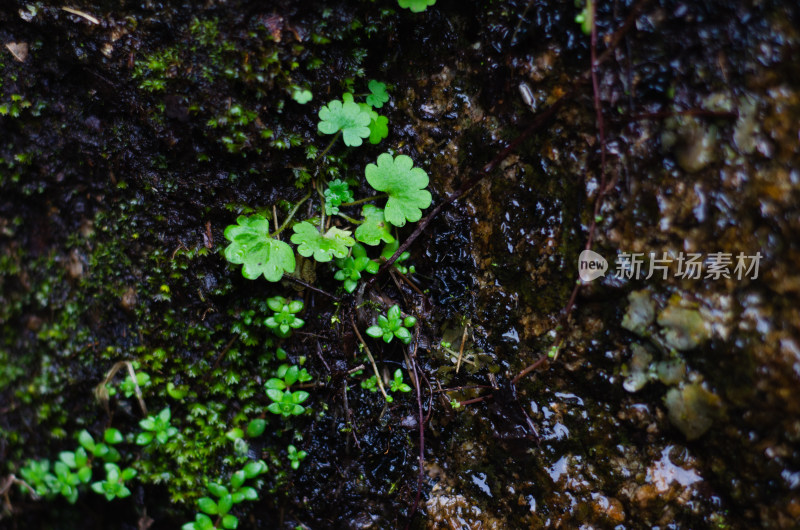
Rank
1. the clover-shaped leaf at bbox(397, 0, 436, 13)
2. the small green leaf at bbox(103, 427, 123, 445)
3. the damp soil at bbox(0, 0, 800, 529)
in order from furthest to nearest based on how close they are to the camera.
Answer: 1. the small green leaf at bbox(103, 427, 123, 445)
2. the clover-shaped leaf at bbox(397, 0, 436, 13)
3. the damp soil at bbox(0, 0, 800, 529)

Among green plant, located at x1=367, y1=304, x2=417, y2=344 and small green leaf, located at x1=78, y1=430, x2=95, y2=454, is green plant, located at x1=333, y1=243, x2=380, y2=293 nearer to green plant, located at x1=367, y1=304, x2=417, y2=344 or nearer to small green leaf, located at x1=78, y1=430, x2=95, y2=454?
green plant, located at x1=367, y1=304, x2=417, y2=344

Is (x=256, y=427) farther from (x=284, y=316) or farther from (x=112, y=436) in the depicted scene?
(x=112, y=436)

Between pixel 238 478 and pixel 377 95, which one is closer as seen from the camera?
pixel 238 478

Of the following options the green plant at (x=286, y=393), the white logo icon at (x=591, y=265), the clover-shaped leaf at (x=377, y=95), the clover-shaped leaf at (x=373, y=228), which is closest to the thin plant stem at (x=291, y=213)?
the clover-shaped leaf at (x=373, y=228)

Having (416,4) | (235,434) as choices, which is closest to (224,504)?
(235,434)

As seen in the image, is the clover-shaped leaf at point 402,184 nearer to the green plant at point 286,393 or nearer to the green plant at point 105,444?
the green plant at point 286,393

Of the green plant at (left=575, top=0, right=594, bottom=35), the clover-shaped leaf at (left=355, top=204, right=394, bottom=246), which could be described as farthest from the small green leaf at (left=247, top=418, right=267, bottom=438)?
the green plant at (left=575, top=0, right=594, bottom=35)
